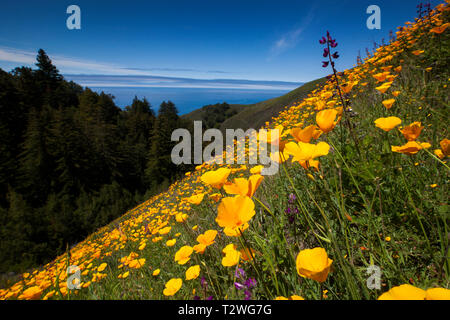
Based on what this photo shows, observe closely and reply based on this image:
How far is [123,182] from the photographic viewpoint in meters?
41.2

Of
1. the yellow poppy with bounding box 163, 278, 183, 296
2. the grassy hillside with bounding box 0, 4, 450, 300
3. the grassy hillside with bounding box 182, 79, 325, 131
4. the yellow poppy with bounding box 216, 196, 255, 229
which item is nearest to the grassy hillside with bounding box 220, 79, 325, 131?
the grassy hillside with bounding box 182, 79, 325, 131

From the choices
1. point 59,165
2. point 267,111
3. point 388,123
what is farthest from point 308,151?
point 267,111

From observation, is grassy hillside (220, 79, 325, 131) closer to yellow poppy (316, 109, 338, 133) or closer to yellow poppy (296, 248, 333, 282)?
yellow poppy (316, 109, 338, 133)

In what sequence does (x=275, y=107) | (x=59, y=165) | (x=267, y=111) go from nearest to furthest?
(x=59, y=165) → (x=275, y=107) → (x=267, y=111)

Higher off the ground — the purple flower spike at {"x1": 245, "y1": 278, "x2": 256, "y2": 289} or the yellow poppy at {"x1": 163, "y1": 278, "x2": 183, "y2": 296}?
the purple flower spike at {"x1": 245, "y1": 278, "x2": 256, "y2": 289}

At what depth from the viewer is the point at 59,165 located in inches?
1212

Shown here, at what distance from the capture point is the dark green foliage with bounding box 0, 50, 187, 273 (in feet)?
68.1

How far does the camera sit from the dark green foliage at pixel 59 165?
20766mm

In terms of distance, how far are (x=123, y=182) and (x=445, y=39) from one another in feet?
152

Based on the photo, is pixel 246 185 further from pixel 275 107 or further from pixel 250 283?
pixel 275 107

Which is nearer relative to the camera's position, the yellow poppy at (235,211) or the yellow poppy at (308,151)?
the yellow poppy at (235,211)

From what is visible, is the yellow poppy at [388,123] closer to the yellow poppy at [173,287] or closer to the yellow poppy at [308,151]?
the yellow poppy at [308,151]

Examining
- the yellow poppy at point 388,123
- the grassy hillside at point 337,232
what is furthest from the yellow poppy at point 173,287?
the yellow poppy at point 388,123
